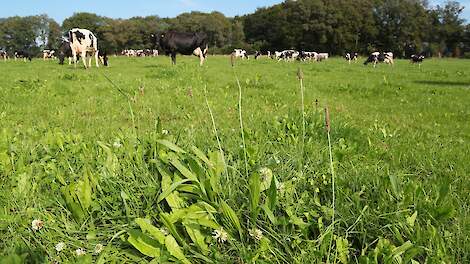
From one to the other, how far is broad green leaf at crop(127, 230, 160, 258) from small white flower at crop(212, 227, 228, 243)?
325 millimetres

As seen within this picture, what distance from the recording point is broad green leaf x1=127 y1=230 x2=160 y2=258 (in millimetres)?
2227

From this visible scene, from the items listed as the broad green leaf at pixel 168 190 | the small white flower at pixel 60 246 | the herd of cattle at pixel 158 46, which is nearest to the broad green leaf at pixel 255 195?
the broad green leaf at pixel 168 190

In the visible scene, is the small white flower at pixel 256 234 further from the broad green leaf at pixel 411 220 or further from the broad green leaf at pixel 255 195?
the broad green leaf at pixel 411 220

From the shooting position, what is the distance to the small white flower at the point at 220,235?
2.27 m

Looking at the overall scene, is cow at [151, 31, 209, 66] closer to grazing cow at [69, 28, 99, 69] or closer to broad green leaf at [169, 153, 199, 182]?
grazing cow at [69, 28, 99, 69]

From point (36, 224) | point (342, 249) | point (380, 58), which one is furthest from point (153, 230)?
point (380, 58)

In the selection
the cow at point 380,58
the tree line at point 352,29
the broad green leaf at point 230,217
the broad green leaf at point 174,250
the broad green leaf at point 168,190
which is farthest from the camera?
the tree line at point 352,29

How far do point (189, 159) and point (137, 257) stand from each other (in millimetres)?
693

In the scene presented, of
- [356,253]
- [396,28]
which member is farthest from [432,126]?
[396,28]

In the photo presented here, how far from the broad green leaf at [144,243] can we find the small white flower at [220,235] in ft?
1.06

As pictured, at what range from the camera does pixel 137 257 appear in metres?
2.29

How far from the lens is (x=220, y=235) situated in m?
Result: 2.28

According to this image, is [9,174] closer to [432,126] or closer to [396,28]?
[432,126]

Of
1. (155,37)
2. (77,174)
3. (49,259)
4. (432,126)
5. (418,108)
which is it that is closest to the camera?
(49,259)
